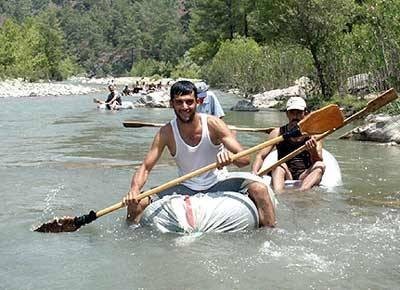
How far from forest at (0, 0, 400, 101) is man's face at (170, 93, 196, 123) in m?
13.0

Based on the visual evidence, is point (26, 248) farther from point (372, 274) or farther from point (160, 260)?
point (372, 274)

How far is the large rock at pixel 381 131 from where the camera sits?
484 inches

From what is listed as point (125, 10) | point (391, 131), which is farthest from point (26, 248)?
point (125, 10)

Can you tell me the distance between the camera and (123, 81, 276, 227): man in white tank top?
500cm

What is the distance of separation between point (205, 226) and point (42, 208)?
2.05m

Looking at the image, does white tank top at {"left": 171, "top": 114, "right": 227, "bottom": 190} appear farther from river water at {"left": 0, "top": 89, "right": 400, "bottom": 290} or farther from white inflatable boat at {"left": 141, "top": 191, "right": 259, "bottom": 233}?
river water at {"left": 0, "top": 89, "right": 400, "bottom": 290}

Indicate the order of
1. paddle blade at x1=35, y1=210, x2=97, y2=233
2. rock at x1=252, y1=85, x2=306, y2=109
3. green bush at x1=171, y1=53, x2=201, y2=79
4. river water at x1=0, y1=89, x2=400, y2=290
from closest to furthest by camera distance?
river water at x1=0, y1=89, x2=400, y2=290
paddle blade at x1=35, y1=210, x2=97, y2=233
rock at x1=252, y1=85, x2=306, y2=109
green bush at x1=171, y1=53, x2=201, y2=79

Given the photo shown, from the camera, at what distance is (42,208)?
6.43 m

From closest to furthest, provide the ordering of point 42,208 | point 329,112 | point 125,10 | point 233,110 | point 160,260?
point 160,260
point 329,112
point 42,208
point 233,110
point 125,10

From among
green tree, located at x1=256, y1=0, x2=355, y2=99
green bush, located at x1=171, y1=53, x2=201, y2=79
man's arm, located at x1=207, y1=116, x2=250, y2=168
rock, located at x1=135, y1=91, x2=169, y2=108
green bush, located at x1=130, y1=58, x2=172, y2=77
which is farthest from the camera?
green bush, located at x1=130, y1=58, x2=172, y2=77

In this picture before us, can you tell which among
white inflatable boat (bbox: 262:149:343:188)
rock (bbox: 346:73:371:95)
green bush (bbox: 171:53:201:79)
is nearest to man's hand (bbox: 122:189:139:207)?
white inflatable boat (bbox: 262:149:343:188)

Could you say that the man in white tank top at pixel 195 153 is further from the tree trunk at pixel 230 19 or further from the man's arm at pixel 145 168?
the tree trunk at pixel 230 19

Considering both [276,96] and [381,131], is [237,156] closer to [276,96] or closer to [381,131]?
[381,131]

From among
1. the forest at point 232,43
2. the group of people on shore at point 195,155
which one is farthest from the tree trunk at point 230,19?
the group of people on shore at point 195,155
